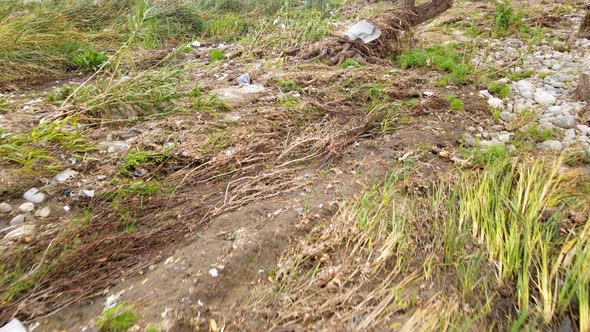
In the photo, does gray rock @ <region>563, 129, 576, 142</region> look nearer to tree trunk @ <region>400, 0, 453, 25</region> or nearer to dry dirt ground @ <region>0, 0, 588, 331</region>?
dry dirt ground @ <region>0, 0, 588, 331</region>

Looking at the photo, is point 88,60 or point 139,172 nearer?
point 139,172

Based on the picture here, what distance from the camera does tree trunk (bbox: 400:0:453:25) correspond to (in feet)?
A: 16.2

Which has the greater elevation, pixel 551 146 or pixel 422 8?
pixel 422 8

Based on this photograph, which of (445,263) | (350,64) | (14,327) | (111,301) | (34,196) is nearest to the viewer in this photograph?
(14,327)

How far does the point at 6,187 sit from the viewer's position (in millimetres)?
2039

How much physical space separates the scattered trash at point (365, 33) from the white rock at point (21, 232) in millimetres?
3773

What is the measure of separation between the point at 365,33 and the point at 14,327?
4222 mm

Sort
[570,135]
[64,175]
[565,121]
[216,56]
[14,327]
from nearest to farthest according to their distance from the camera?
[14,327] → [64,175] → [570,135] → [565,121] → [216,56]

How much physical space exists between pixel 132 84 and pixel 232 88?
A: 91cm

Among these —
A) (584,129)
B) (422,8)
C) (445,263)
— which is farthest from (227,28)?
(445,263)

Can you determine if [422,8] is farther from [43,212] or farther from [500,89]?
[43,212]

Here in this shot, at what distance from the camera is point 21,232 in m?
1.82

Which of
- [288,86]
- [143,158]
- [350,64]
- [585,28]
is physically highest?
[143,158]

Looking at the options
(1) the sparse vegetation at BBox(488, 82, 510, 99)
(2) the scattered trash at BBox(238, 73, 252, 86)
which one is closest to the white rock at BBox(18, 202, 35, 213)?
(2) the scattered trash at BBox(238, 73, 252, 86)
